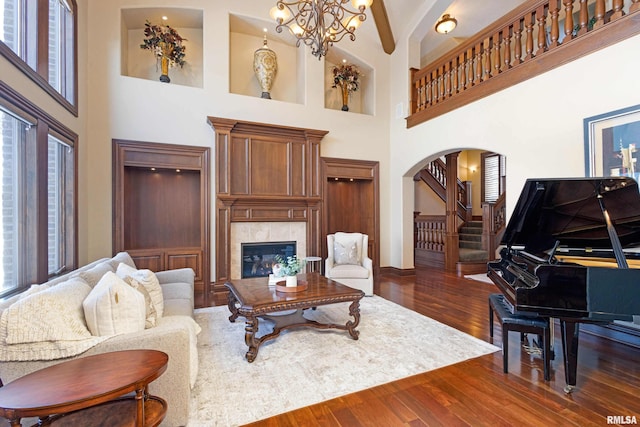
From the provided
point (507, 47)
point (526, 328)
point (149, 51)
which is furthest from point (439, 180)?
point (149, 51)

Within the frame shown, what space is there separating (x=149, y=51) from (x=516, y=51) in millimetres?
5845

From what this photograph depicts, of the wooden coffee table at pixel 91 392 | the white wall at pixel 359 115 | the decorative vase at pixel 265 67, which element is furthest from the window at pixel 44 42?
the decorative vase at pixel 265 67

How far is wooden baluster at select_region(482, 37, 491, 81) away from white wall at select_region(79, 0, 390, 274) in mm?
Result: 2391

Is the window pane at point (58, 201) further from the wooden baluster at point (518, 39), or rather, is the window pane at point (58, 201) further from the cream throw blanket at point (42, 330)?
the wooden baluster at point (518, 39)

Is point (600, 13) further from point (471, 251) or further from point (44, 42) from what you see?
point (44, 42)

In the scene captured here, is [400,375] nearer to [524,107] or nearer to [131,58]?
[524,107]

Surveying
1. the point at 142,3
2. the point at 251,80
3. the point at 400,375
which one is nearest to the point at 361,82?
the point at 251,80

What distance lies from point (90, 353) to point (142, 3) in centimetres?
544

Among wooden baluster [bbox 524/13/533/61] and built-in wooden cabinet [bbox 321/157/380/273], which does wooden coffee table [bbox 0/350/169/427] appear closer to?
built-in wooden cabinet [bbox 321/157/380/273]

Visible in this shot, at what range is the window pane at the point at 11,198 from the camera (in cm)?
232

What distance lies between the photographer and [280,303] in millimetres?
2842

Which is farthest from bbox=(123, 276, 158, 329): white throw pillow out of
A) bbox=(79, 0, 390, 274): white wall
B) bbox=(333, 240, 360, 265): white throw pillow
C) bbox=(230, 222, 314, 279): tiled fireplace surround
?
bbox=(333, 240, 360, 265): white throw pillow

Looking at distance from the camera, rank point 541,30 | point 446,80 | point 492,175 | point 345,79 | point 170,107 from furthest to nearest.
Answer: point 492,175, point 345,79, point 446,80, point 170,107, point 541,30

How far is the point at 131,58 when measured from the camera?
5098mm
